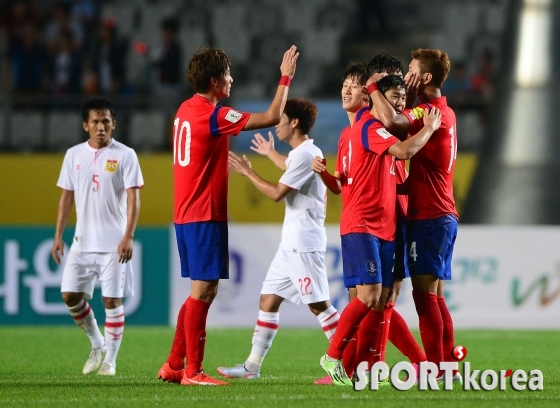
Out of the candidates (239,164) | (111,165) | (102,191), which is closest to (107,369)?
(102,191)

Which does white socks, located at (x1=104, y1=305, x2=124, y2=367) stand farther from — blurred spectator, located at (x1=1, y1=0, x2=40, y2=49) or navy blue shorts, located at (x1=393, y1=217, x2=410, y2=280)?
blurred spectator, located at (x1=1, y1=0, x2=40, y2=49)

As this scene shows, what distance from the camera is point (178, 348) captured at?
716cm

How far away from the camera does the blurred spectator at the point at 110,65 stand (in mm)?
16648

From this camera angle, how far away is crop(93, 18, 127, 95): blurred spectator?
16648 mm

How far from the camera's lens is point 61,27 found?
17.9 m

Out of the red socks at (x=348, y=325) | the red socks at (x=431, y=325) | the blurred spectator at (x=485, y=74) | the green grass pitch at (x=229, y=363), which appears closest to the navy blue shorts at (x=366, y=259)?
the red socks at (x=348, y=325)

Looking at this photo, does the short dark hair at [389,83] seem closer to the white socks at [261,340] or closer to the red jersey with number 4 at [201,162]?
the red jersey with number 4 at [201,162]

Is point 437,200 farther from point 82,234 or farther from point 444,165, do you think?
point 82,234

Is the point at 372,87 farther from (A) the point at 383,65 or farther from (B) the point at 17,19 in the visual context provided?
(B) the point at 17,19

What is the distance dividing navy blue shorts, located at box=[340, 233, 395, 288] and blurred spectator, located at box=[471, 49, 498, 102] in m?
9.73

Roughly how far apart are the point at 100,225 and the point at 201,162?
162 cm

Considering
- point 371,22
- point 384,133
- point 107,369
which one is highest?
point 371,22

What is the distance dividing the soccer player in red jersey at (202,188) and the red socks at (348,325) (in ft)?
2.69

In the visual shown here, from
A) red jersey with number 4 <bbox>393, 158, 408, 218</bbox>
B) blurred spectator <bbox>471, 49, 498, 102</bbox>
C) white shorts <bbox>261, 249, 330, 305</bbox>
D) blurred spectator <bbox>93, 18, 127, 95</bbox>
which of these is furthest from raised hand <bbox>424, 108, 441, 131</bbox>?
blurred spectator <bbox>93, 18, 127, 95</bbox>
